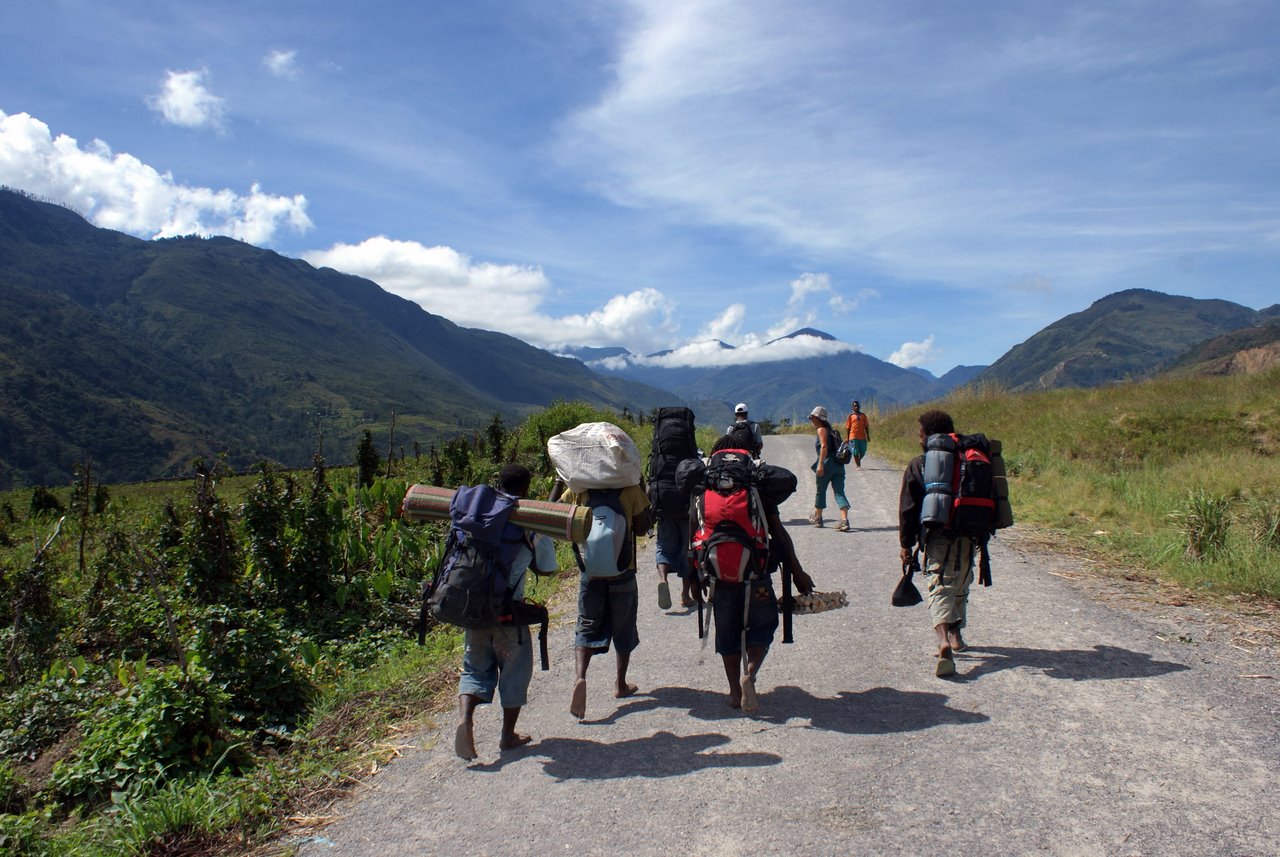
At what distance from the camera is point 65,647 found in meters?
8.37

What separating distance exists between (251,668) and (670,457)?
374 cm

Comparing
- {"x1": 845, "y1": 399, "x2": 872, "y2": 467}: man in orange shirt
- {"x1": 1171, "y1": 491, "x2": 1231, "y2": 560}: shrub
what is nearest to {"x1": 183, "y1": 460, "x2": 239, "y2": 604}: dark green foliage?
{"x1": 1171, "y1": 491, "x2": 1231, "y2": 560}: shrub

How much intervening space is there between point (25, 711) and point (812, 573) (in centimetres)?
702

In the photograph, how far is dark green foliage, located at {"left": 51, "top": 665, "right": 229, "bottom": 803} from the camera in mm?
4445

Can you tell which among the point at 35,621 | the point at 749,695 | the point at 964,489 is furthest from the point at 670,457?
the point at 35,621

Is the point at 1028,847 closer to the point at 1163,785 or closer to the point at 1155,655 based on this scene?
the point at 1163,785

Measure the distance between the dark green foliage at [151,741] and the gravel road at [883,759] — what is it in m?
1.28

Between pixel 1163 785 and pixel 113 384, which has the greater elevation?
pixel 113 384

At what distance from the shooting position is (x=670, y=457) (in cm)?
715

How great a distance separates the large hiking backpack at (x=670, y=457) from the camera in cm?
695

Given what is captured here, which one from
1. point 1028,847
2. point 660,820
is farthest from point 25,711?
point 1028,847

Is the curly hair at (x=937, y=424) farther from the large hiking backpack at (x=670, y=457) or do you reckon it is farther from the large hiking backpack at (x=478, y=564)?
the large hiking backpack at (x=478, y=564)

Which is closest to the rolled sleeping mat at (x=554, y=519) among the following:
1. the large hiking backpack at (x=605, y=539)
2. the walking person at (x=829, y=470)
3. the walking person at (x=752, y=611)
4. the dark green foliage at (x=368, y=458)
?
the large hiking backpack at (x=605, y=539)

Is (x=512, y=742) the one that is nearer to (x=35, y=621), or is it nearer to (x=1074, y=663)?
(x=1074, y=663)
